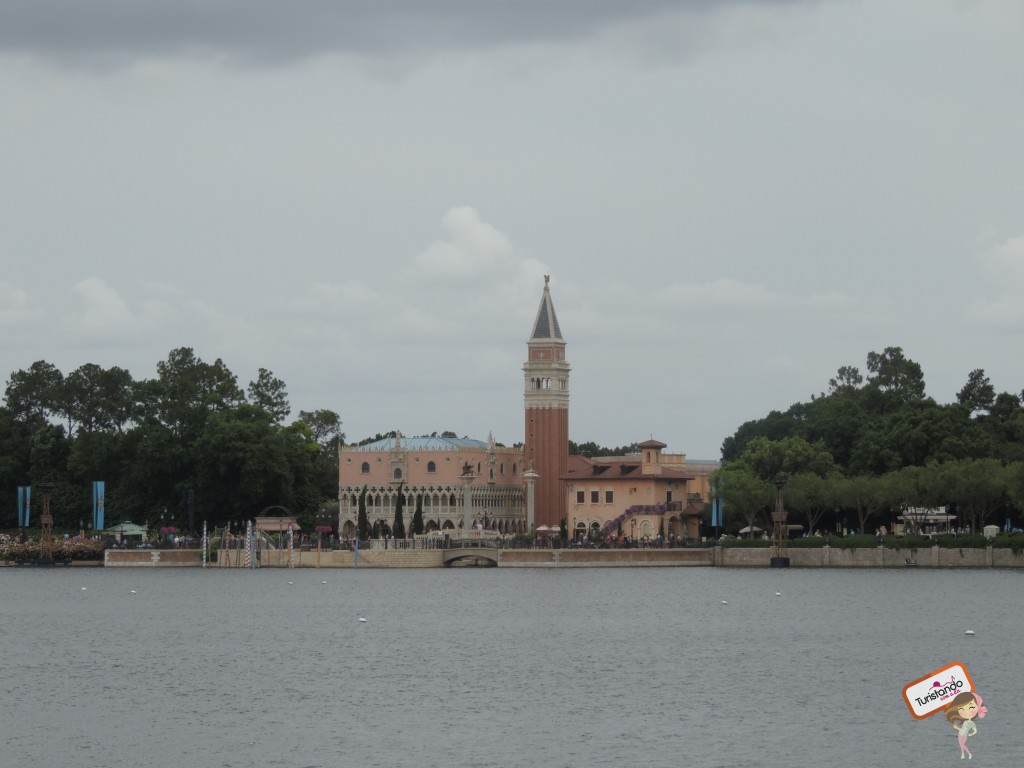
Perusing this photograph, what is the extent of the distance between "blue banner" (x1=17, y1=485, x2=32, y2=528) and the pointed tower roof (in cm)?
4064

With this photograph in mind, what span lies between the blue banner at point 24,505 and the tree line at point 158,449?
6.84 ft

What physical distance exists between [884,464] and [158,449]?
51.3 meters

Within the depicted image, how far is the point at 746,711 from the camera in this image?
4922 centimetres

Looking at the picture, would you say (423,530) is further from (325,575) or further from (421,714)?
(421,714)

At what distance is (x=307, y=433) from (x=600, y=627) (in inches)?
3439

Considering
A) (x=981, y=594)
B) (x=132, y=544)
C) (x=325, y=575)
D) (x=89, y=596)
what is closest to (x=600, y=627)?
(x=981, y=594)

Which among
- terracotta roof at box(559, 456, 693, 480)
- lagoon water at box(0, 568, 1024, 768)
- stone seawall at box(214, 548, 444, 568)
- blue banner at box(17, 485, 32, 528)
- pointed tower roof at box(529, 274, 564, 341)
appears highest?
pointed tower roof at box(529, 274, 564, 341)

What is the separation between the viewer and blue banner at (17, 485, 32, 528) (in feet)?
463

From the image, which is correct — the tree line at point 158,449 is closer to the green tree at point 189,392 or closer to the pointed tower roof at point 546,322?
the green tree at point 189,392

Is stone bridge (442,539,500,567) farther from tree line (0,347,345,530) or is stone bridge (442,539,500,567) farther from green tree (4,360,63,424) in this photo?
green tree (4,360,63,424)

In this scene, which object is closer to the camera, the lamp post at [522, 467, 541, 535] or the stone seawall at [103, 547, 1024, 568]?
the stone seawall at [103, 547, 1024, 568]

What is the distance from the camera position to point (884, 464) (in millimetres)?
130625

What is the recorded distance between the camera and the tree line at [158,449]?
13550 cm

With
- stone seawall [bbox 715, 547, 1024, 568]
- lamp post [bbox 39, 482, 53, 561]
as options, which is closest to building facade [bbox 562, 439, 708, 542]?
stone seawall [bbox 715, 547, 1024, 568]
